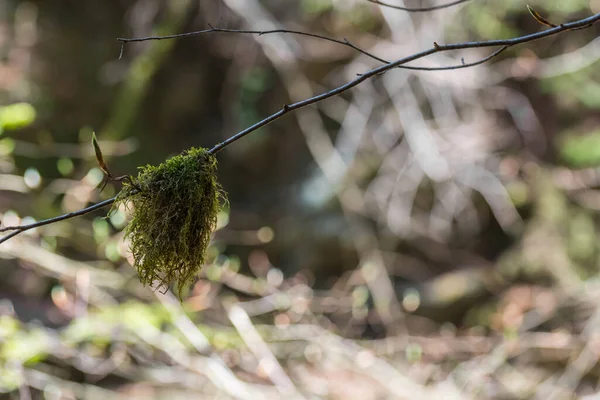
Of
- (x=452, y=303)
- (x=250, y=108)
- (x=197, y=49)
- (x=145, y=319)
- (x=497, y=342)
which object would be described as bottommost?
(x=497, y=342)

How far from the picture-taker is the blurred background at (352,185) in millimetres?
3676

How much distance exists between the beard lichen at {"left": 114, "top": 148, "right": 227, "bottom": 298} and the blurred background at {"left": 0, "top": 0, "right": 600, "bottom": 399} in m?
2.04

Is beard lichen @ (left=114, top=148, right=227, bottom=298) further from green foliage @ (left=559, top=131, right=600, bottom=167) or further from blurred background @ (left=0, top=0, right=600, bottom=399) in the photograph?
green foliage @ (left=559, top=131, right=600, bottom=167)

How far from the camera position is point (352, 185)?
475cm

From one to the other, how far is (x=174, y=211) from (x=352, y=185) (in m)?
3.60

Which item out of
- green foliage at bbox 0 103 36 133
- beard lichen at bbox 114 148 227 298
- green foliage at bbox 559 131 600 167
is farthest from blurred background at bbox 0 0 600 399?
→ beard lichen at bbox 114 148 227 298

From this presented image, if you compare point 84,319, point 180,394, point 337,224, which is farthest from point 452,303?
point 84,319

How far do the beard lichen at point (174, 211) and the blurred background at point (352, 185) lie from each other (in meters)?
2.04

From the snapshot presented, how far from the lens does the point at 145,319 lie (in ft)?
9.71

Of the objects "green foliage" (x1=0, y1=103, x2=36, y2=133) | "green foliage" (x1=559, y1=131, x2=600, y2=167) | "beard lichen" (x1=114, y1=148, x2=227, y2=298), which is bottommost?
"beard lichen" (x1=114, y1=148, x2=227, y2=298)

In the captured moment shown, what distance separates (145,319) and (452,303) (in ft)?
9.91

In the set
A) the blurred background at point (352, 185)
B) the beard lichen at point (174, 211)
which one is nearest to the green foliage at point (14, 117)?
the blurred background at point (352, 185)

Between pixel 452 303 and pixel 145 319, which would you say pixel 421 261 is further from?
pixel 145 319

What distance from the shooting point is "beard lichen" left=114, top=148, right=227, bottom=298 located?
123cm
